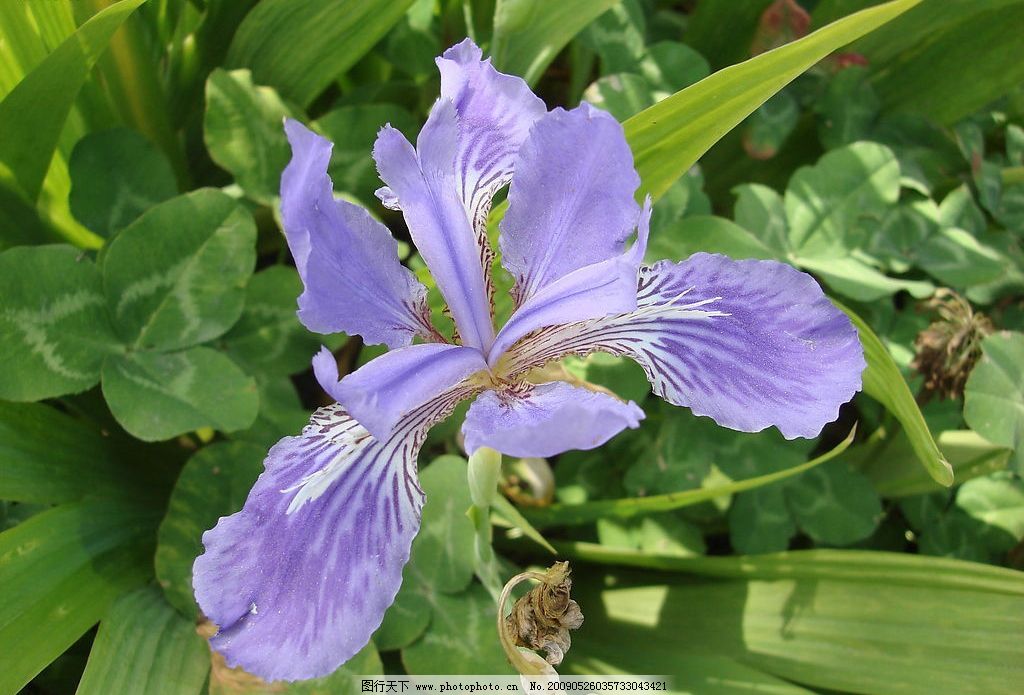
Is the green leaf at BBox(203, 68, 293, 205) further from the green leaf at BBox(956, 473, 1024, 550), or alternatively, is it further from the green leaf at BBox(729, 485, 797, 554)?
the green leaf at BBox(956, 473, 1024, 550)

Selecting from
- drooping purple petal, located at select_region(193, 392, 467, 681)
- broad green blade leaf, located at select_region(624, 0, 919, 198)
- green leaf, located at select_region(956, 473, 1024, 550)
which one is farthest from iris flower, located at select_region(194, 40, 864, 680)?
green leaf, located at select_region(956, 473, 1024, 550)

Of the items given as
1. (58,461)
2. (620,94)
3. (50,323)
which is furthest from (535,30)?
(58,461)

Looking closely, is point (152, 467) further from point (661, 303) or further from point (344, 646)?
point (661, 303)

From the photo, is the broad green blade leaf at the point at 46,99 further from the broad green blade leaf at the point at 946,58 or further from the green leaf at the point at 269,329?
the broad green blade leaf at the point at 946,58

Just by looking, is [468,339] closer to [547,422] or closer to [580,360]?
[547,422]

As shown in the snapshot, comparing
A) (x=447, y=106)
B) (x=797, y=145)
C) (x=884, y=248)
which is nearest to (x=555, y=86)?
(x=797, y=145)

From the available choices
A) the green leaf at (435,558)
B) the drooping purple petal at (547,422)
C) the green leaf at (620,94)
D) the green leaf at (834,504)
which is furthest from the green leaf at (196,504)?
the green leaf at (834,504)
